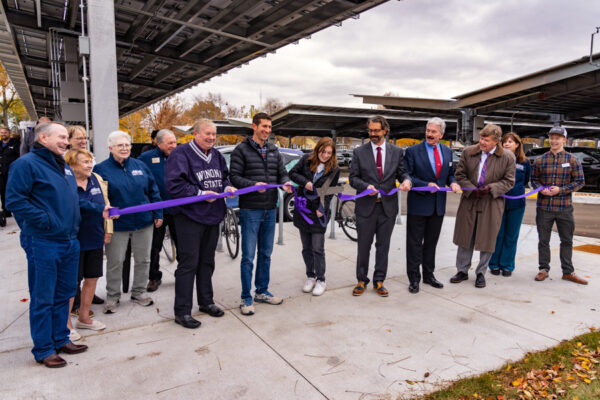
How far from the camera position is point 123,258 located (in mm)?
4125

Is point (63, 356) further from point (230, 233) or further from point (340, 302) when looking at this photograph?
point (230, 233)

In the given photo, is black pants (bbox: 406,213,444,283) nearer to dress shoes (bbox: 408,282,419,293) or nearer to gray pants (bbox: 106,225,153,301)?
dress shoes (bbox: 408,282,419,293)

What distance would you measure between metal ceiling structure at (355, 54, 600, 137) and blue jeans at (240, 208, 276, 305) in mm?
16981

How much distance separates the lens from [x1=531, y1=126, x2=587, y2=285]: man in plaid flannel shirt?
5.21m

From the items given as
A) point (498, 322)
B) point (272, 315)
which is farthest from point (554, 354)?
point (272, 315)

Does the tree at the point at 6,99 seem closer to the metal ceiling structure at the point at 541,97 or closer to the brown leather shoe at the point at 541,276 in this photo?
the metal ceiling structure at the point at 541,97

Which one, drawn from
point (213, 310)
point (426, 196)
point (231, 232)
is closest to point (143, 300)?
point (213, 310)

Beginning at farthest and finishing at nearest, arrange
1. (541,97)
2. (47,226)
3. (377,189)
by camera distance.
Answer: (541,97) → (377,189) → (47,226)

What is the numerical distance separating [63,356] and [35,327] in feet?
1.28

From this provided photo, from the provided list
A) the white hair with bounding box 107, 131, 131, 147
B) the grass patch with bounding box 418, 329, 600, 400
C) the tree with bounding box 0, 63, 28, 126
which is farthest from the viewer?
the tree with bounding box 0, 63, 28, 126

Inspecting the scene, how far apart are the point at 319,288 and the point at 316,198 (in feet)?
3.56

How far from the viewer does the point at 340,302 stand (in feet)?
14.7

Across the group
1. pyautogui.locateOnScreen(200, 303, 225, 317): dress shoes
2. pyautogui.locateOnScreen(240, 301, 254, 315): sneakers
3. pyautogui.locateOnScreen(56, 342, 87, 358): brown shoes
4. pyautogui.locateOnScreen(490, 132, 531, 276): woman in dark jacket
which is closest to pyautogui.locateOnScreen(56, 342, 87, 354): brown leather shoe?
pyautogui.locateOnScreen(56, 342, 87, 358): brown shoes

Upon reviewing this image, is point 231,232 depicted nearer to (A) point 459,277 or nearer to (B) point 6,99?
(A) point 459,277
